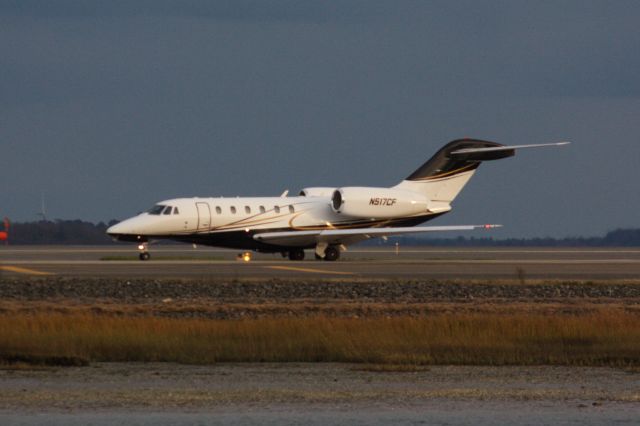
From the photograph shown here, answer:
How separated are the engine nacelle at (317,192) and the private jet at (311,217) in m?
1.09

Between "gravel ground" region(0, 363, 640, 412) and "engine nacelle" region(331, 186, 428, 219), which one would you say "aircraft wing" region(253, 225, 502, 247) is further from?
"gravel ground" region(0, 363, 640, 412)

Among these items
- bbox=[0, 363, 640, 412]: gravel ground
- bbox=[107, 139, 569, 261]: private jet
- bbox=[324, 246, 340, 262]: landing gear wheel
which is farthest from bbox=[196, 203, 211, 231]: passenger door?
bbox=[0, 363, 640, 412]: gravel ground

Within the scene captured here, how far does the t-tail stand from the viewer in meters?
52.9

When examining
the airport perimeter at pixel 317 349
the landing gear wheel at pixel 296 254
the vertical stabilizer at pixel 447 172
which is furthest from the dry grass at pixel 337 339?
the vertical stabilizer at pixel 447 172

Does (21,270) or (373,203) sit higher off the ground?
(373,203)

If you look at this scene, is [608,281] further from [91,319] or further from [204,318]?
[91,319]

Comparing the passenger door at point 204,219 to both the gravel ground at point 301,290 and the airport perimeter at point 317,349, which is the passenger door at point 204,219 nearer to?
the gravel ground at point 301,290

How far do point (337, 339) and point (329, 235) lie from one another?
31.5 m

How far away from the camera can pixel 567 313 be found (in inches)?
931

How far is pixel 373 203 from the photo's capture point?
50.2 m

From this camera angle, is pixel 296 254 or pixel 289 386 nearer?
pixel 289 386

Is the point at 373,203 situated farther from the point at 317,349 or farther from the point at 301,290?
the point at 317,349

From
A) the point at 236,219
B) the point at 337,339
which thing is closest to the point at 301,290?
the point at 337,339

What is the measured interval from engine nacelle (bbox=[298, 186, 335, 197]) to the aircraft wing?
4.07 meters
